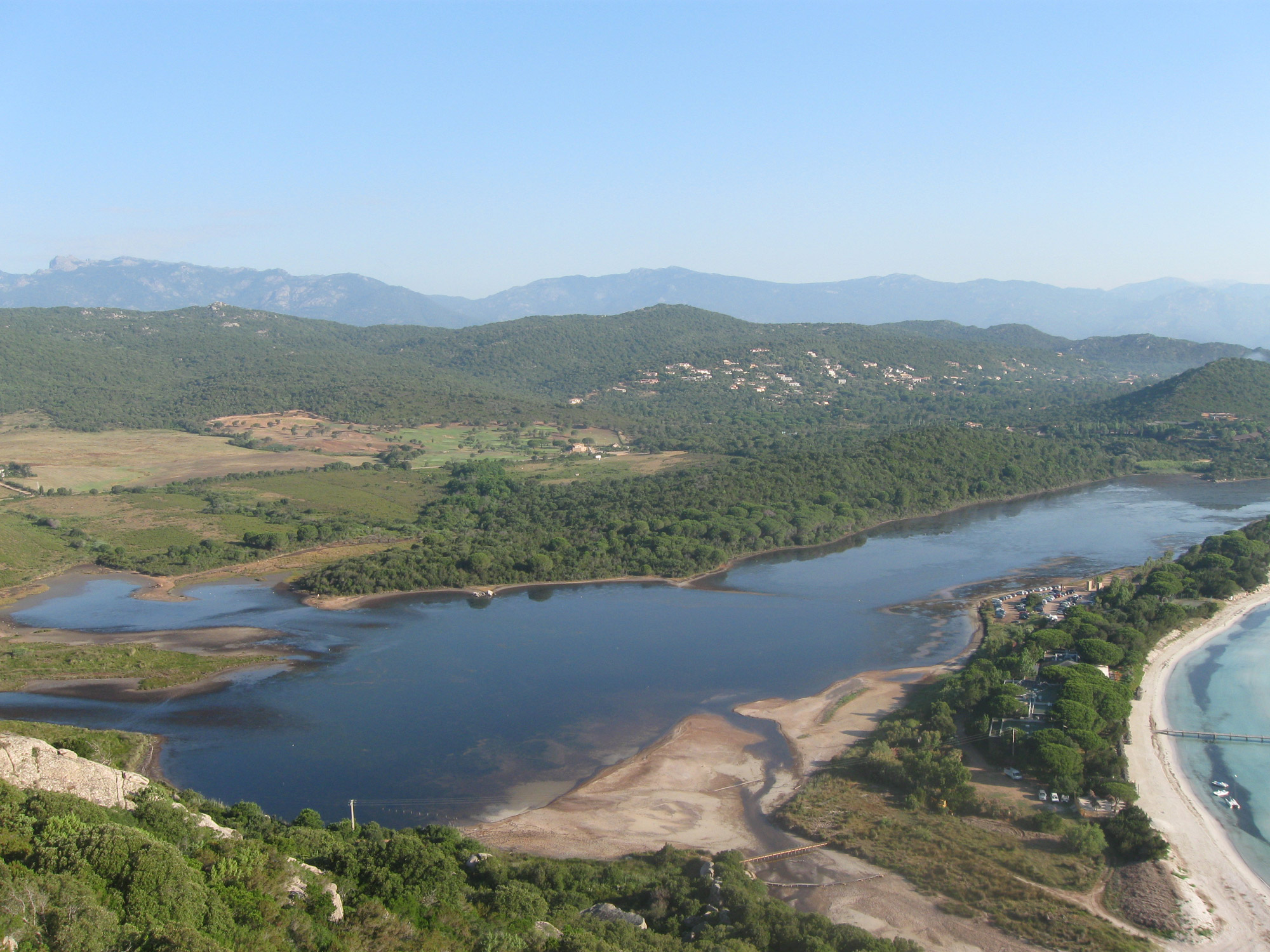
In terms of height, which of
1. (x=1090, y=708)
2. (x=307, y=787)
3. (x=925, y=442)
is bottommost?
(x=307, y=787)

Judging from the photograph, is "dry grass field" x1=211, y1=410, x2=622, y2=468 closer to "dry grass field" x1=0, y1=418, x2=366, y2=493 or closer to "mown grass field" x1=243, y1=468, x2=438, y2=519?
"dry grass field" x1=0, y1=418, x2=366, y2=493

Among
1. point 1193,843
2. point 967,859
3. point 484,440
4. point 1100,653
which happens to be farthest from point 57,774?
point 484,440

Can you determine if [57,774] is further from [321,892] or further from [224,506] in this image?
[224,506]

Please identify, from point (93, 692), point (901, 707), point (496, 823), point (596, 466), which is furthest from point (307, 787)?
point (596, 466)

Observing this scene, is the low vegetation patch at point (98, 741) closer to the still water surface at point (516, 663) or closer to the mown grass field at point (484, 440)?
the still water surface at point (516, 663)

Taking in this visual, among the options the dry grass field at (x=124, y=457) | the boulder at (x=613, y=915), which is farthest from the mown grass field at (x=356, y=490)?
the boulder at (x=613, y=915)

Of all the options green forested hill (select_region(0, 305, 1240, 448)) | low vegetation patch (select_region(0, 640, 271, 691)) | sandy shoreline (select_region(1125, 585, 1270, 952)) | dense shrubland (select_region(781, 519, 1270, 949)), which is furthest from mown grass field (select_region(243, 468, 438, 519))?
sandy shoreline (select_region(1125, 585, 1270, 952))

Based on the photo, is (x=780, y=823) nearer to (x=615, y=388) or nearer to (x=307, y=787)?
(x=307, y=787)
